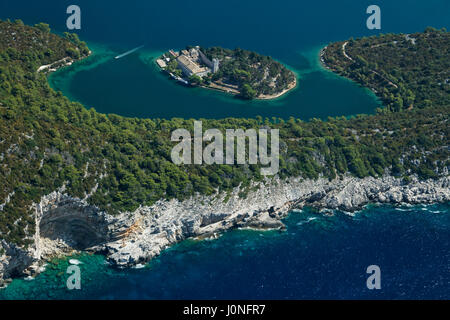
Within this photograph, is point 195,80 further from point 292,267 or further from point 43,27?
point 292,267

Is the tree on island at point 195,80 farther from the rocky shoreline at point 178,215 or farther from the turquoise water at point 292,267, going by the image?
the turquoise water at point 292,267

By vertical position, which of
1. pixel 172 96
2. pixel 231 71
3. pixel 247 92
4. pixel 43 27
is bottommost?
pixel 172 96

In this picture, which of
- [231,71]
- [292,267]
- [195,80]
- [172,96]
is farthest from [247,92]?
[292,267]

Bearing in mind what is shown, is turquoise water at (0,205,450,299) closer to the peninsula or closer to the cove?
the peninsula

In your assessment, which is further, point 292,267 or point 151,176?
point 151,176

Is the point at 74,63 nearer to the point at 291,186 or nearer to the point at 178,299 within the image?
the point at 291,186

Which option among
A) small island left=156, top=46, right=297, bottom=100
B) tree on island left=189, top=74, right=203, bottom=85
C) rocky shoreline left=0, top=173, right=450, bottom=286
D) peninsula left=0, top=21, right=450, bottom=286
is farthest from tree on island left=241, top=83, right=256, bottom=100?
rocky shoreline left=0, top=173, right=450, bottom=286
